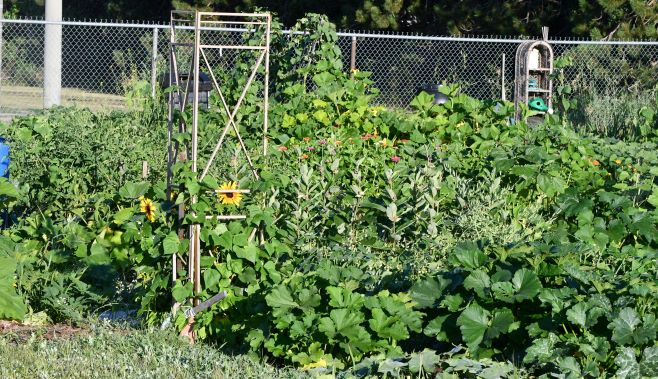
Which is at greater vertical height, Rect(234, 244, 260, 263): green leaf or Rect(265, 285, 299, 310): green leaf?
Rect(234, 244, 260, 263): green leaf

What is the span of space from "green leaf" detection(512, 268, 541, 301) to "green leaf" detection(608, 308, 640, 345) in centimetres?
35

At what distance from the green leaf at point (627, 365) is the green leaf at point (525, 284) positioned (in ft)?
1.42

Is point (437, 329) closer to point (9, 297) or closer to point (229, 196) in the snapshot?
point (229, 196)

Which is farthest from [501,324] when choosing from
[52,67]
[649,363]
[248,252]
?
[52,67]

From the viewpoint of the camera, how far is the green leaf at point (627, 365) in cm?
369

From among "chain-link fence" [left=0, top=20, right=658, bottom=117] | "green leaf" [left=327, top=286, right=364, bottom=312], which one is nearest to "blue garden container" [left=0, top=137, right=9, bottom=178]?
"green leaf" [left=327, top=286, right=364, bottom=312]

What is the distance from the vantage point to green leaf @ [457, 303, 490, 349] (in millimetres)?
3994

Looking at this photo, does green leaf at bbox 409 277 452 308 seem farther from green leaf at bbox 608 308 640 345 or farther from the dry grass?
the dry grass

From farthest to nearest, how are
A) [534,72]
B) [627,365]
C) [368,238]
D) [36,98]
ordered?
1. [36,98]
2. [534,72]
3. [368,238]
4. [627,365]

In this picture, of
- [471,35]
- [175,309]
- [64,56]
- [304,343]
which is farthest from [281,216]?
[64,56]

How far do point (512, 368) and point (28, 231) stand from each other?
303cm

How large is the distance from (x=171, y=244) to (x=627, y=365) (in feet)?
7.03

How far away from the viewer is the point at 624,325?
3758 millimetres

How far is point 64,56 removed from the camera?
26.4m
